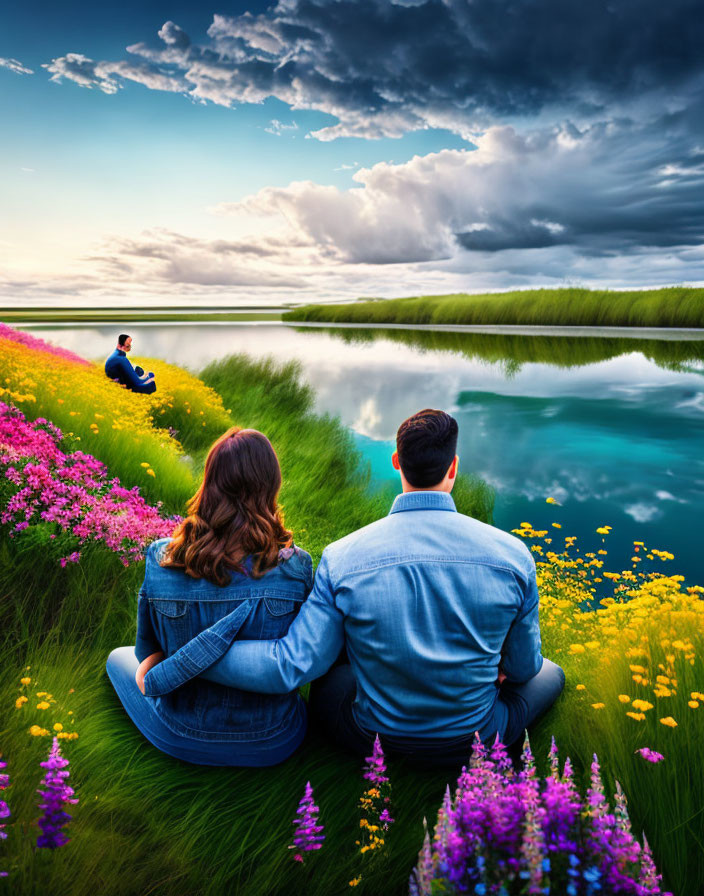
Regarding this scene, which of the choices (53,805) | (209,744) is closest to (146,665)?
(209,744)

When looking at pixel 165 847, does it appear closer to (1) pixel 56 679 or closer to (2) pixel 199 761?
(2) pixel 199 761

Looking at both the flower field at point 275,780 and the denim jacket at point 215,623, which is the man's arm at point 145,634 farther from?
the flower field at point 275,780

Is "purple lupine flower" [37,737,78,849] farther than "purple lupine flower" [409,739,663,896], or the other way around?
"purple lupine flower" [37,737,78,849]

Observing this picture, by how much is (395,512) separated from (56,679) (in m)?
2.35

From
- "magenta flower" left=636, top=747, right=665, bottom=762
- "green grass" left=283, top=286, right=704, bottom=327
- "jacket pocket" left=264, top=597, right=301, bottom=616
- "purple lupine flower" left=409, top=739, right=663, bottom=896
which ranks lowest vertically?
"magenta flower" left=636, top=747, right=665, bottom=762

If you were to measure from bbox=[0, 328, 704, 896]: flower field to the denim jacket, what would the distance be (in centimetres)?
31

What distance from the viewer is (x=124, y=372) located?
1259 centimetres

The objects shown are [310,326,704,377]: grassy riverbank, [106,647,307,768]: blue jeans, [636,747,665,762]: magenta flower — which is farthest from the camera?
[310,326,704,377]: grassy riverbank

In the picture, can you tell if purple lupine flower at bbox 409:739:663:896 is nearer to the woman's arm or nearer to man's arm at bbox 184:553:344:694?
man's arm at bbox 184:553:344:694

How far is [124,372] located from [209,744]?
11186mm

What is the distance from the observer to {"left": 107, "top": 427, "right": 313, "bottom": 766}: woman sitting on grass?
2615 mm

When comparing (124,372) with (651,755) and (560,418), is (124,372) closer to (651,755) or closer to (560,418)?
(651,755)

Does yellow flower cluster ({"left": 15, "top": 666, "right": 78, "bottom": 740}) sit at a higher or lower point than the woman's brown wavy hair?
lower

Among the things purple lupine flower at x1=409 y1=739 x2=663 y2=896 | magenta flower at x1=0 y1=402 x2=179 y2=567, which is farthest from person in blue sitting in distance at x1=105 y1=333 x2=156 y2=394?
purple lupine flower at x1=409 y1=739 x2=663 y2=896
